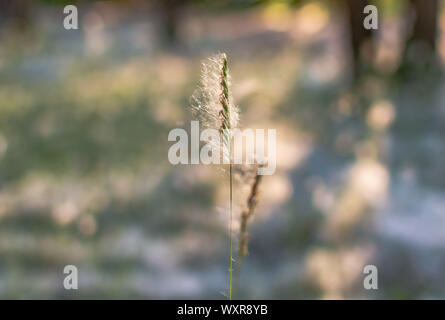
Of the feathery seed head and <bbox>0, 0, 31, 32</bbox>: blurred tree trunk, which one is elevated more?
<bbox>0, 0, 31, 32</bbox>: blurred tree trunk

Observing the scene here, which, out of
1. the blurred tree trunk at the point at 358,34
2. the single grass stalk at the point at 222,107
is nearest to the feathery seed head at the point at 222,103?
the single grass stalk at the point at 222,107

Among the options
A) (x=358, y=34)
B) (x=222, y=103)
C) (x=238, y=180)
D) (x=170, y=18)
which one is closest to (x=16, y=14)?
(x=170, y=18)

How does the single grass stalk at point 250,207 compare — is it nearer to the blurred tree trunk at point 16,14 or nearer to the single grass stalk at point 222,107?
the single grass stalk at point 222,107

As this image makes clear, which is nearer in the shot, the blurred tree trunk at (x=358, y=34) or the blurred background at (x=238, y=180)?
the blurred background at (x=238, y=180)

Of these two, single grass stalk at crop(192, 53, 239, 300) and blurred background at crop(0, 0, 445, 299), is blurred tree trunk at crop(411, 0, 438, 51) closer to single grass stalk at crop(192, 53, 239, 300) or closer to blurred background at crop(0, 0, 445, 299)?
blurred background at crop(0, 0, 445, 299)

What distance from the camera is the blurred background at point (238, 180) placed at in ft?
13.3

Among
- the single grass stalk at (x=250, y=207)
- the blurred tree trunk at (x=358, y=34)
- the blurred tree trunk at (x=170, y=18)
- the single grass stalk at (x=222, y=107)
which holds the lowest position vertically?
the single grass stalk at (x=250, y=207)

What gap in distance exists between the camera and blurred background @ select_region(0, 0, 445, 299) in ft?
13.3

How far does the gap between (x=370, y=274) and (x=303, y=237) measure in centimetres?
72

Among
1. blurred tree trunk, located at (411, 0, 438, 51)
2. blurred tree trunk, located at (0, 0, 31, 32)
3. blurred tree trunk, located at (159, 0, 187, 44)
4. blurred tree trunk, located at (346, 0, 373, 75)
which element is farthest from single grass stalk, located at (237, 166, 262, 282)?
blurred tree trunk, located at (0, 0, 31, 32)

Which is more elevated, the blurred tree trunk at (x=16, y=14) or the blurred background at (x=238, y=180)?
the blurred tree trunk at (x=16, y=14)
